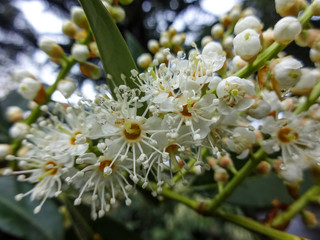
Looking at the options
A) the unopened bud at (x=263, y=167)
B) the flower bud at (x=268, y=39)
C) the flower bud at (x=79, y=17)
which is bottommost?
the unopened bud at (x=263, y=167)

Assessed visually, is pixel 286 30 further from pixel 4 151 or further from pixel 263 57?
pixel 4 151

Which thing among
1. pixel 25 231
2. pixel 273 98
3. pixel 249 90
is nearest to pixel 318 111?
pixel 273 98

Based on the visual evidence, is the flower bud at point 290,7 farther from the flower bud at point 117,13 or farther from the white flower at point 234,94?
the flower bud at point 117,13

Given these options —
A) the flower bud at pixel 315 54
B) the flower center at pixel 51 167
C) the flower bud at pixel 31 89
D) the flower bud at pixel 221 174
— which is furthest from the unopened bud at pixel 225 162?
the flower bud at pixel 31 89

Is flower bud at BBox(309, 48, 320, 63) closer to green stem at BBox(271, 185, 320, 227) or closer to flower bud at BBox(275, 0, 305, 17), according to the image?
flower bud at BBox(275, 0, 305, 17)

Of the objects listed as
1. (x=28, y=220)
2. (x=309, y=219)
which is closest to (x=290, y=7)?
(x=309, y=219)

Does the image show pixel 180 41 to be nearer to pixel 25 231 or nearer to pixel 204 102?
pixel 204 102
